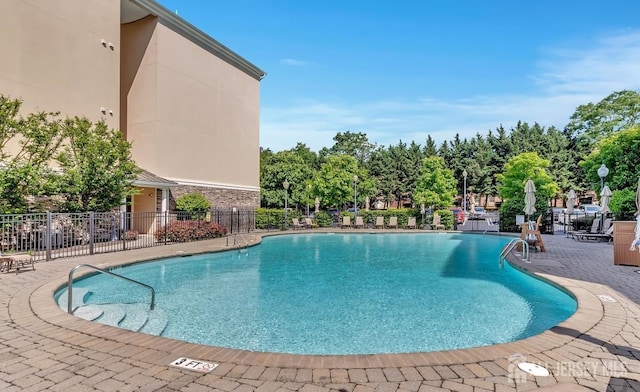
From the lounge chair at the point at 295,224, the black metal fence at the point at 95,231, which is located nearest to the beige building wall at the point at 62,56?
the black metal fence at the point at 95,231

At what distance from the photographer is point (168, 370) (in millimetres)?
3148

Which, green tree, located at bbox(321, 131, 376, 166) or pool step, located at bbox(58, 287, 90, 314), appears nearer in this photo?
pool step, located at bbox(58, 287, 90, 314)

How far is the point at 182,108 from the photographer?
19.8m

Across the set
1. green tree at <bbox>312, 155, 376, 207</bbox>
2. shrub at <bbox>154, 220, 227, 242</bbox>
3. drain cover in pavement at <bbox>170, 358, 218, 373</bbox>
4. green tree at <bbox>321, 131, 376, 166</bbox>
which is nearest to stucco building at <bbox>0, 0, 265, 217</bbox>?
shrub at <bbox>154, 220, 227, 242</bbox>

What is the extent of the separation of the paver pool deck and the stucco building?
1299 cm

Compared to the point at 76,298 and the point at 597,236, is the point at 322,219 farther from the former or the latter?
the point at 76,298

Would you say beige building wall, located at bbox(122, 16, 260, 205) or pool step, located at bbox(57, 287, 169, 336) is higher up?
beige building wall, located at bbox(122, 16, 260, 205)

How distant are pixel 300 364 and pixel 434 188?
29083 mm

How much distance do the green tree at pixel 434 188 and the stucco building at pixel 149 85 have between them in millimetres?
14180

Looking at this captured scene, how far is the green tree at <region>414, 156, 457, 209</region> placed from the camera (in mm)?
29669

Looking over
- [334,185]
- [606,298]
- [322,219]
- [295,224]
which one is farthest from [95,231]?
[334,185]

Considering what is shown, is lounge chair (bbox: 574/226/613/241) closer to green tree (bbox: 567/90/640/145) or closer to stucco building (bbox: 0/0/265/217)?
stucco building (bbox: 0/0/265/217)

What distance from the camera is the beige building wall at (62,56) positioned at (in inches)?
505

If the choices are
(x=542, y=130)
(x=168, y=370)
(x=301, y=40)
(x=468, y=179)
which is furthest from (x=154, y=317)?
(x=542, y=130)
